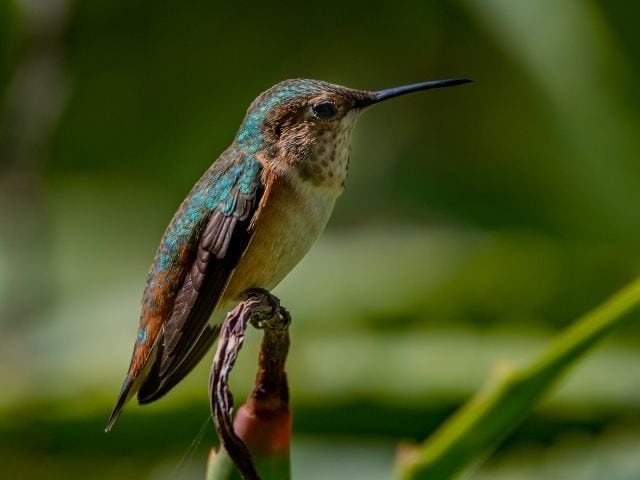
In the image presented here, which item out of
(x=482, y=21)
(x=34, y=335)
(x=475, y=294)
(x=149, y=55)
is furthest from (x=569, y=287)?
(x=149, y=55)

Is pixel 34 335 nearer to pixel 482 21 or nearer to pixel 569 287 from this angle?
pixel 569 287

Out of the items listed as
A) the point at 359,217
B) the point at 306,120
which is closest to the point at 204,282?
the point at 306,120

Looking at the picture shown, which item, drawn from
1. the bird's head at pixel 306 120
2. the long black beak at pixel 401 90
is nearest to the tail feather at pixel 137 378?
the bird's head at pixel 306 120

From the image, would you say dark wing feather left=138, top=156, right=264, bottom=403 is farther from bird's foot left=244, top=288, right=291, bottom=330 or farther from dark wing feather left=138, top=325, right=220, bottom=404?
bird's foot left=244, top=288, right=291, bottom=330

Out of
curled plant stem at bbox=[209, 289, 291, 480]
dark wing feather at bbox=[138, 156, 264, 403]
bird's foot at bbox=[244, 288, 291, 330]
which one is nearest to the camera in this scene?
curled plant stem at bbox=[209, 289, 291, 480]

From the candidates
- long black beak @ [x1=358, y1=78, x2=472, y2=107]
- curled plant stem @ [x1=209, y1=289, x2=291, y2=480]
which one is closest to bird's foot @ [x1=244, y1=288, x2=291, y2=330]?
curled plant stem @ [x1=209, y1=289, x2=291, y2=480]

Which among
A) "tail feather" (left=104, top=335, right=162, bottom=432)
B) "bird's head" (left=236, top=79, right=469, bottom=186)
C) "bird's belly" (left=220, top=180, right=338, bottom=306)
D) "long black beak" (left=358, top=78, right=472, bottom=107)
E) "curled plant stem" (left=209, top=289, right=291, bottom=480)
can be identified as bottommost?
"curled plant stem" (left=209, top=289, right=291, bottom=480)

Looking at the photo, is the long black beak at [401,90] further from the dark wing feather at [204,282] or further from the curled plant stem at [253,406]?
the curled plant stem at [253,406]
